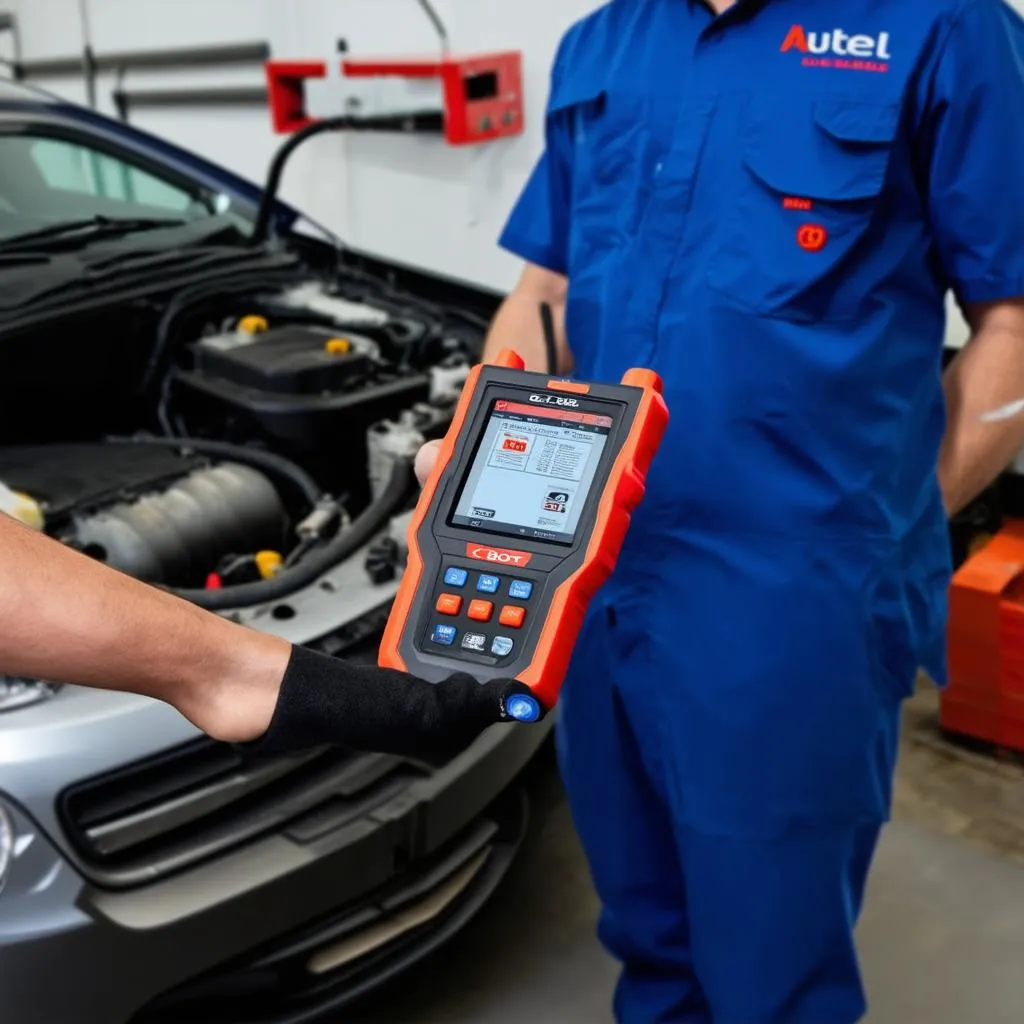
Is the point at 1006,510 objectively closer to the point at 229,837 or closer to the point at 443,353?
the point at 443,353

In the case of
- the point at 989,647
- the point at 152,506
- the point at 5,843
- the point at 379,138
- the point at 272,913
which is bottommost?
the point at 989,647

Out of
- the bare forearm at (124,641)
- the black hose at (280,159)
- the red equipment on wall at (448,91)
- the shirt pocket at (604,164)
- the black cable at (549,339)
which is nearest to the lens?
the bare forearm at (124,641)

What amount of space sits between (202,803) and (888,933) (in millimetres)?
933

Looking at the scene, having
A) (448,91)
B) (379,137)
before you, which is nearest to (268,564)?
(448,91)

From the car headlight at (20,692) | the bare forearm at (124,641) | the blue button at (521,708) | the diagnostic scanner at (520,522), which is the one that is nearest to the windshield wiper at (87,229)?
the car headlight at (20,692)

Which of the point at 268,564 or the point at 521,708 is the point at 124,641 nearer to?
the point at 521,708

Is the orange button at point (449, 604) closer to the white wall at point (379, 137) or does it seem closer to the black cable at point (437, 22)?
the white wall at point (379, 137)

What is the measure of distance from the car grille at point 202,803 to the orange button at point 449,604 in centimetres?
35

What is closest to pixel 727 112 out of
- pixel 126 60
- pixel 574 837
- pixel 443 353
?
pixel 443 353

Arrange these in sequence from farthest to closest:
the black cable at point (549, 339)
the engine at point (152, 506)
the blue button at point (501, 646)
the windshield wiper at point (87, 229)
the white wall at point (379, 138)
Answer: the white wall at point (379, 138) < the windshield wiper at point (87, 229) < the engine at point (152, 506) < the black cable at point (549, 339) < the blue button at point (501, 646)

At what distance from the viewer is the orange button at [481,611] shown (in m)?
0.83

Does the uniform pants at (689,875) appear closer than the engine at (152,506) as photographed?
Yes

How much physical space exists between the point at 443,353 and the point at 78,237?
60 centimetres

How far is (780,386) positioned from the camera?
0.94 m
